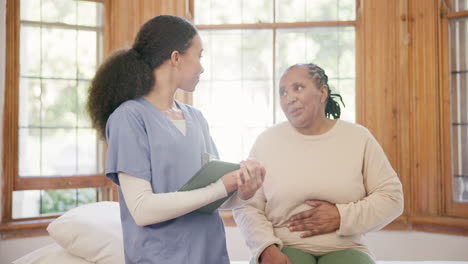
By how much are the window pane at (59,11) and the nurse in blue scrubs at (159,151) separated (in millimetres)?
1932

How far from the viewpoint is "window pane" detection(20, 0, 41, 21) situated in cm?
307

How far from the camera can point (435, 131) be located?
119 inches

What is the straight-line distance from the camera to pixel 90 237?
1974 mm

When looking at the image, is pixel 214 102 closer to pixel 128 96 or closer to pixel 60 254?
pixel 60 254

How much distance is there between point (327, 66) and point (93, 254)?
2.12 m

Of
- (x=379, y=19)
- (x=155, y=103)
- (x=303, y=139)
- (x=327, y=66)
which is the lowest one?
(x=303, y=139)

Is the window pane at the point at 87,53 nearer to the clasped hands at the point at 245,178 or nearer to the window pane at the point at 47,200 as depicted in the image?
the window pane at the point at 47,200

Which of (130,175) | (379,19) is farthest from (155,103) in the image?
(379,19)

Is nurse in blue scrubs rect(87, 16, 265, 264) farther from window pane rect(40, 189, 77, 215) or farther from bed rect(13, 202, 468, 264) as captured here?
window pane rect(40, 189, 77, 215)

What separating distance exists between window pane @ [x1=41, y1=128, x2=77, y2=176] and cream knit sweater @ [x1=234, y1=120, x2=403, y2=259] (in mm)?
1703

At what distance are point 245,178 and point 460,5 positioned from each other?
2.42 meters

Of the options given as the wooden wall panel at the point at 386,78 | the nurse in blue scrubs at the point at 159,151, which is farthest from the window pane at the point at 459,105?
the nurse in blue scrubs at the point at 159,151

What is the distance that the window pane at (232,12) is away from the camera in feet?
11.0

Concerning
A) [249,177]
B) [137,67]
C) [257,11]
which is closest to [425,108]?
[257,11]
